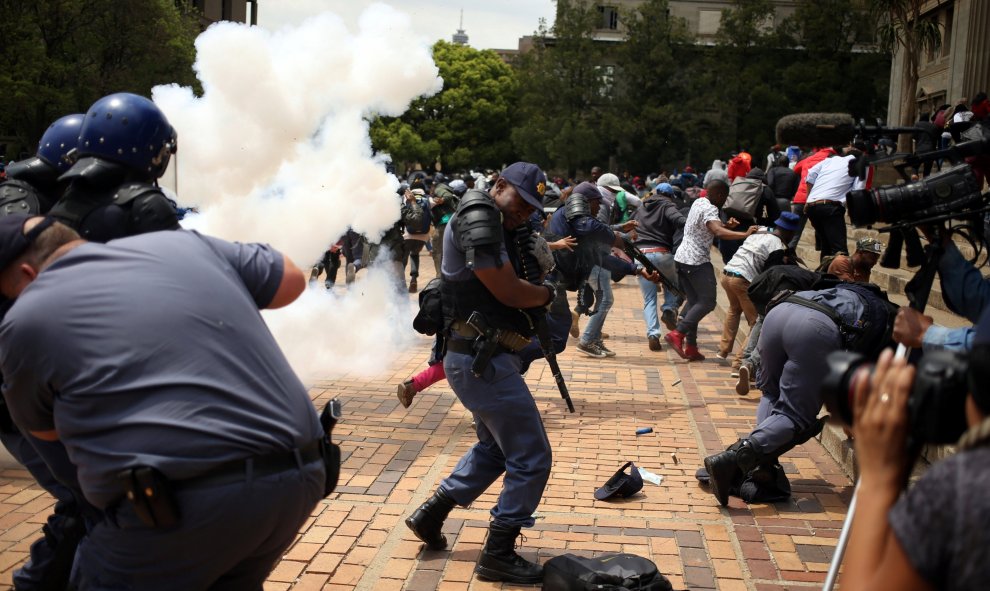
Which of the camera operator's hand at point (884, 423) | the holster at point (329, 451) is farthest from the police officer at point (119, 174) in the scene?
the camera operator's hand at point (884, 423)

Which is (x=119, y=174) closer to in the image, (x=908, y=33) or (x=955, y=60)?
(x=908, y=33)

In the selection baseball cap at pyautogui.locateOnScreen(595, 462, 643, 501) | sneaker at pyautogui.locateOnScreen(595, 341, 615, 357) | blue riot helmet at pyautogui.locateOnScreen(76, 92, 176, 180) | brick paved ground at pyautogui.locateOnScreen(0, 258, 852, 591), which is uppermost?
blue riot helmet at pyautogui.locateOnScreen(76, 92, 176, 180)

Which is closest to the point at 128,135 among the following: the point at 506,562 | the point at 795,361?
the point at 506,562

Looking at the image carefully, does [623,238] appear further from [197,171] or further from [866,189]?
[866,189]

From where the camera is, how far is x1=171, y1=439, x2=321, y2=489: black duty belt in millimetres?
2303

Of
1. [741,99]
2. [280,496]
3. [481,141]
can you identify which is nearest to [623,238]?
[280,496]

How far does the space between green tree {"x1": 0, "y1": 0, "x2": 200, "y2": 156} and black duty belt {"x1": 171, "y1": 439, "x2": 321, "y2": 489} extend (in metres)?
25.2

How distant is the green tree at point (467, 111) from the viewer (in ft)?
173

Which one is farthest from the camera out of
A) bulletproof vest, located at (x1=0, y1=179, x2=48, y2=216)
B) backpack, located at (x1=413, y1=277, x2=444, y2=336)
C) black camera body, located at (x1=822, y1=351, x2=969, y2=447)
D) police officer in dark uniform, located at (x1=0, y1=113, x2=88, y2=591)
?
backpack, located at (x1=413, y1=277, x2=444, y2=336)

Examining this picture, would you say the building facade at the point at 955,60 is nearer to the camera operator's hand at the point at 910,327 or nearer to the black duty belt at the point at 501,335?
the black duty belt at the point at 501,335

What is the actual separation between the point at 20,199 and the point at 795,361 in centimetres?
412

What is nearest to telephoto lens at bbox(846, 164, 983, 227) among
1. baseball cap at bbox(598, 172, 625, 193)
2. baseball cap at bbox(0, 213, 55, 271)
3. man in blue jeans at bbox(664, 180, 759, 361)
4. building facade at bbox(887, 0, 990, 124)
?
baseball cap at bbox(0, 213, 55, 271)

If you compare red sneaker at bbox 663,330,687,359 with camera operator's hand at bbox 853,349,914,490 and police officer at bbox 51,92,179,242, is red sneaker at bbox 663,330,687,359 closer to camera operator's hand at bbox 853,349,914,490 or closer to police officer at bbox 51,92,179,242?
police officer at bbox 51,92,179,242

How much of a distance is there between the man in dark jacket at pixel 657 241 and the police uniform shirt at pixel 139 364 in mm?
8739
